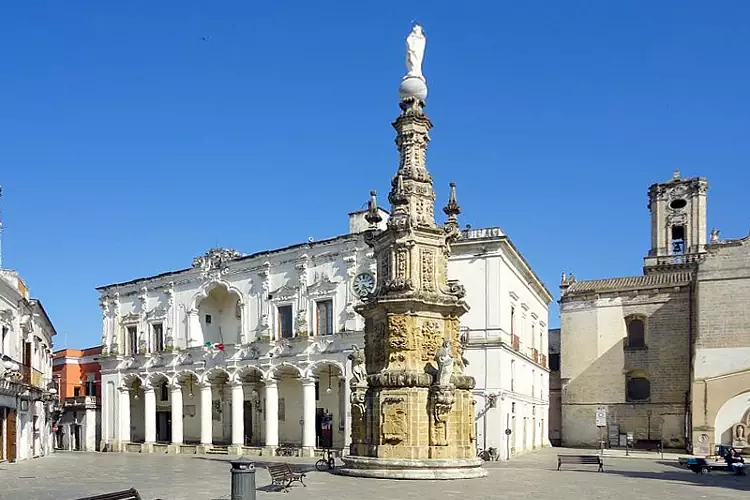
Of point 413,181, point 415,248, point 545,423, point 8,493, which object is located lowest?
point 545,423

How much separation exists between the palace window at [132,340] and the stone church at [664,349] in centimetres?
2676

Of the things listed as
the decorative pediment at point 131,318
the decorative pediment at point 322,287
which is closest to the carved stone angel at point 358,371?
the decorative pediment at point 322,287

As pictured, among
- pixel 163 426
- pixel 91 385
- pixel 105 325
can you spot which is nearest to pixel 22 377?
pixel 105 325

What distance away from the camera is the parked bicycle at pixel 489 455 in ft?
120

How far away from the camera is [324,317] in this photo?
42219mm

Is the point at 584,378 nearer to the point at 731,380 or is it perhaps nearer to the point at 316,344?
the point at 731,380

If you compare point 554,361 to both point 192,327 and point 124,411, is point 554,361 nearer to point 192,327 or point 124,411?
point 192,327

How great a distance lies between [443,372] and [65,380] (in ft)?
153

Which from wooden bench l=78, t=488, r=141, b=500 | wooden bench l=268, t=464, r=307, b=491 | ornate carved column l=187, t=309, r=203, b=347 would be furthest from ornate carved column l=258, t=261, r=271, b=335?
wooden bench l=78, t=488, r=141, b=500

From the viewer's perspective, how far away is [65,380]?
206 ft

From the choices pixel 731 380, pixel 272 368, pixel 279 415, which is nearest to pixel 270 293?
pixel 272 368

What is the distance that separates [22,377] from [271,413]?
12.1m

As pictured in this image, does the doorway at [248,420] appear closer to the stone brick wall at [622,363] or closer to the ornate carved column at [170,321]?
the ornate carved column at [170,321]

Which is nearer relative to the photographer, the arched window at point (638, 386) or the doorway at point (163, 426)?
the arched window at point (638, 386)
